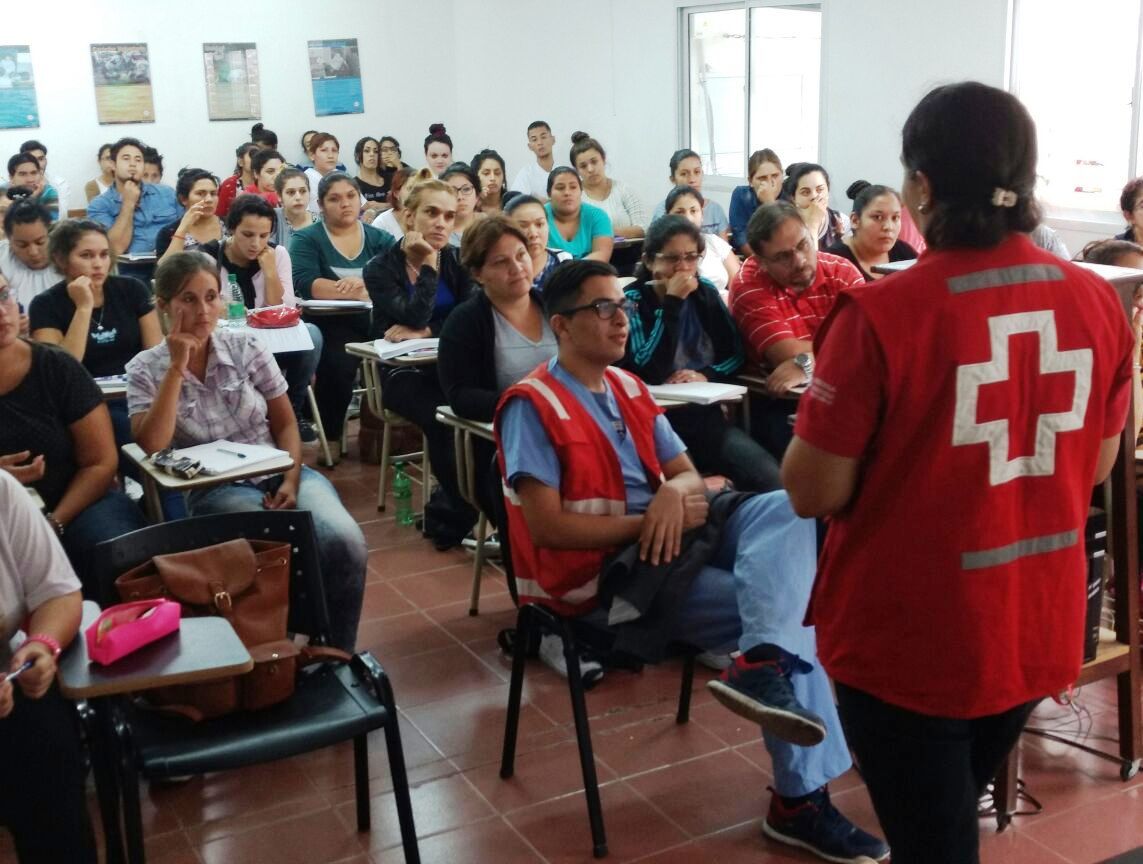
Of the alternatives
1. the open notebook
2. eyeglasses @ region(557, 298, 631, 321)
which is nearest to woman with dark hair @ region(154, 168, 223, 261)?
the open notebook

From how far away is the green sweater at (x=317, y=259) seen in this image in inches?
219

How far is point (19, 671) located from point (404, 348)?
2.48 metres

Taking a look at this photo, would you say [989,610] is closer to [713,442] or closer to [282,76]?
[713,442]

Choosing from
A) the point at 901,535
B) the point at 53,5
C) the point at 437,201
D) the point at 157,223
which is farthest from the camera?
the point at 53,5

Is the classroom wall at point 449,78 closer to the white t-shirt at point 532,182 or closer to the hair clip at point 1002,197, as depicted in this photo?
Result: the white t-shirt at point 532,182

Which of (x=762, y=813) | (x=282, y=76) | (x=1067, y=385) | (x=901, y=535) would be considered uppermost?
(x=282, y=76)

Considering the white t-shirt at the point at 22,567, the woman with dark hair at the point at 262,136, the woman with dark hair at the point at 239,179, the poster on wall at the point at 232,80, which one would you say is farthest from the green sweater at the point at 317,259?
the poster on wall at the point at 232,80

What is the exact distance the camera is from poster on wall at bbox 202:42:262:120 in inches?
411

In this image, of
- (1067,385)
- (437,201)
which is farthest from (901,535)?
(437,201)

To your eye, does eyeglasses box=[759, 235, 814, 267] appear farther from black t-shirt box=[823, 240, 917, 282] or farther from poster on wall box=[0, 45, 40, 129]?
poster on wall box=[0, 45, 40, 129]

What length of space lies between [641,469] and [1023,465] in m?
1.25

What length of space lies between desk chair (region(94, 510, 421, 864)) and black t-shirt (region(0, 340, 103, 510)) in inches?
26.6

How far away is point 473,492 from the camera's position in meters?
3.44

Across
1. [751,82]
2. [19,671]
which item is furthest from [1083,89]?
[19,671]
